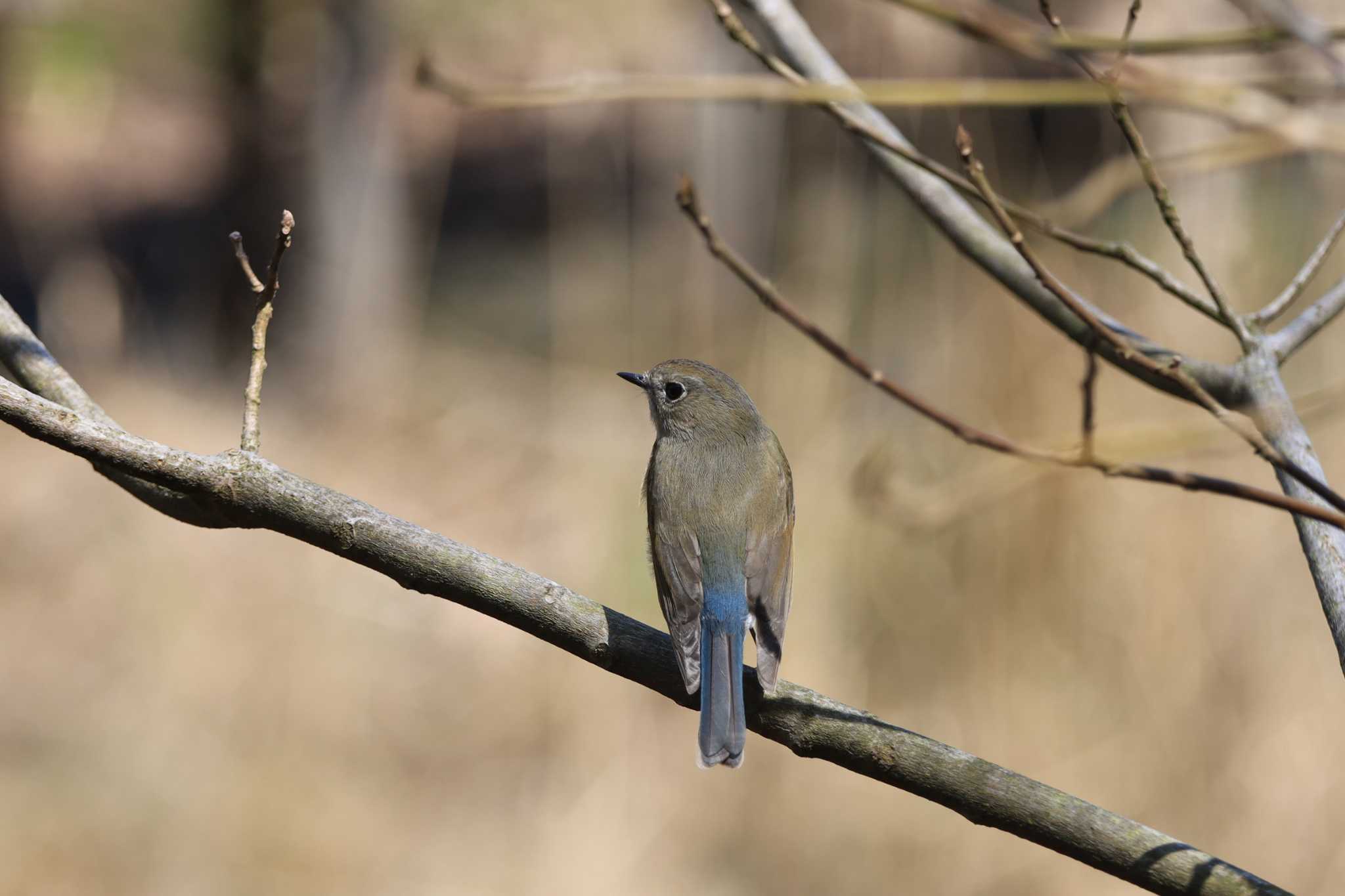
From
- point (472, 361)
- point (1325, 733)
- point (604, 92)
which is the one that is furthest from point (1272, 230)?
point (472, 361)

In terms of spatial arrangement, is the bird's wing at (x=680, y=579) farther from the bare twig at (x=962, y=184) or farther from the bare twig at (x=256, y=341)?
the bare twig at (x=962, y=184)

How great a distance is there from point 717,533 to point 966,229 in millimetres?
938

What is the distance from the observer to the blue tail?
2344mm

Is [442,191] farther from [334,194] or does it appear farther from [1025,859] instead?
[1025,859]

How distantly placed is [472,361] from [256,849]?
4633 millimetres

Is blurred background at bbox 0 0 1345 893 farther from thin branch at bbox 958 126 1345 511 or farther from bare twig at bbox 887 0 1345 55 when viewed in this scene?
bare twig at bbox 887 0 1345 55

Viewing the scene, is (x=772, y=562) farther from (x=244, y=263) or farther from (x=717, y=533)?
(x=244, y=263)

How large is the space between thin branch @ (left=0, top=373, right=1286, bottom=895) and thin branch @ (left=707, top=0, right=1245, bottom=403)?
2.48 feet

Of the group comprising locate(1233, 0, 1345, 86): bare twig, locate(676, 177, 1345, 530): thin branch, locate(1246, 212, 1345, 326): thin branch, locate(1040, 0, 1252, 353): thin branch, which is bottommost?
locate(676, 177, 1345, 530): thin branch

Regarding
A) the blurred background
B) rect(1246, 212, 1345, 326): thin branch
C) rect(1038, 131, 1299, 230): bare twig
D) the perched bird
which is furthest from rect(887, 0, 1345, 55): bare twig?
the blurred background

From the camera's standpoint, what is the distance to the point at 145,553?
6965mm

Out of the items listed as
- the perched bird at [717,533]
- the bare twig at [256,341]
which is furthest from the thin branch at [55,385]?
the perched bird at [717,533]

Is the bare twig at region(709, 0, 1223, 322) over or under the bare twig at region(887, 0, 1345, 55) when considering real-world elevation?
over

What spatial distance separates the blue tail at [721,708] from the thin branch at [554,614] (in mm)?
284
